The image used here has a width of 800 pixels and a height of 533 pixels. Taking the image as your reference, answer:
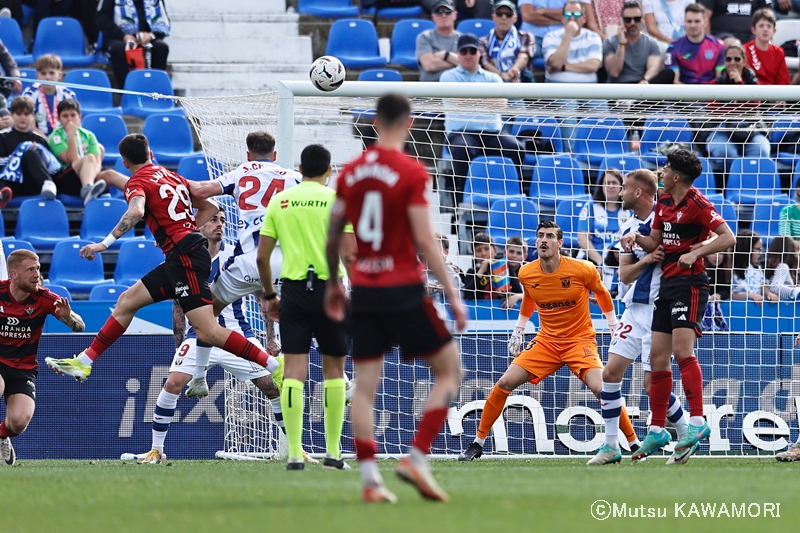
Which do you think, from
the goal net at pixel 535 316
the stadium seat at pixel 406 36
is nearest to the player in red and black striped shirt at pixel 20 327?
Answer: the goal net at pixel 535 316

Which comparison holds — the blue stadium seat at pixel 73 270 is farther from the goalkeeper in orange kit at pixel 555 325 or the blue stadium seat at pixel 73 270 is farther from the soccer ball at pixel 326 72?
the goalkeeper in orange kit at pixel 555 325

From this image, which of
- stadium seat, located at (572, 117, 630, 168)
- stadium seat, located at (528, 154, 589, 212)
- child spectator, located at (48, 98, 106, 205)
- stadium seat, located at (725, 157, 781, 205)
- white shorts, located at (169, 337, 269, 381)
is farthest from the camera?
child spectator, located at (48, 98, 106, 205)

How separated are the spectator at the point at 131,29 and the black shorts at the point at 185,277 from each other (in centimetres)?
788

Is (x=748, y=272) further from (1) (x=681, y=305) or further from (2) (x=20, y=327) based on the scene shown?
(2) (x=20, y=327)

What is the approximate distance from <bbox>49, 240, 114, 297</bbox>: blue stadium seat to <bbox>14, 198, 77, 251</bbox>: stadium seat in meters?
0.49

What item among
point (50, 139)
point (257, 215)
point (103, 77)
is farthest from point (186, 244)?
point (103, 77)

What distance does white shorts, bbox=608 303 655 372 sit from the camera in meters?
9.60

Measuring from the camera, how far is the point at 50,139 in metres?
14.6

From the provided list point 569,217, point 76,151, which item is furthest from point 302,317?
point 76,151

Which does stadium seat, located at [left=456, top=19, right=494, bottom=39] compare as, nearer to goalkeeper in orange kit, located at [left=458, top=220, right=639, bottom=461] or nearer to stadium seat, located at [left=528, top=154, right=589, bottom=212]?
stadium seat, located at [left=528, top=154, right=589, bottom=212]

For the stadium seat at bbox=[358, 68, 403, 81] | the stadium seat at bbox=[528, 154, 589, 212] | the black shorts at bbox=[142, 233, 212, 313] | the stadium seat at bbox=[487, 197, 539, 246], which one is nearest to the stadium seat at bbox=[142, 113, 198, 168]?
the stadium seat at bbox=[358, 68, 403, 81]

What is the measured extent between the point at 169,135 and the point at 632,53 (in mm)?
6727

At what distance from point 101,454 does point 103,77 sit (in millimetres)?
6701

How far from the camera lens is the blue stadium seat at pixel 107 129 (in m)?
15.5
